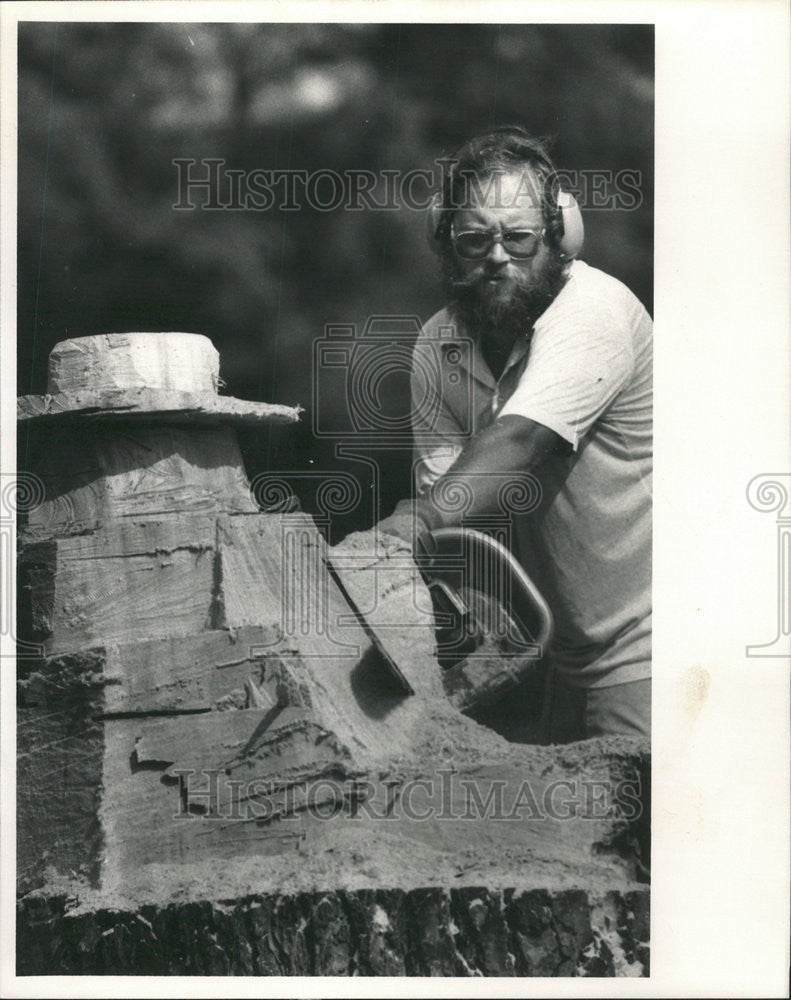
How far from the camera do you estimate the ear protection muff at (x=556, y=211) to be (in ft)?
13.2

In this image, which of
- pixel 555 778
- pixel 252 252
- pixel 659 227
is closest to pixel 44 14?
pixel 252 252

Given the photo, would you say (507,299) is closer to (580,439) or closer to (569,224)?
(569,224)

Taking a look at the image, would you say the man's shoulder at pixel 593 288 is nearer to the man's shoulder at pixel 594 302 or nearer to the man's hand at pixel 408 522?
the man's shoulder at pixel 594 302

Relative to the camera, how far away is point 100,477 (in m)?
3.84

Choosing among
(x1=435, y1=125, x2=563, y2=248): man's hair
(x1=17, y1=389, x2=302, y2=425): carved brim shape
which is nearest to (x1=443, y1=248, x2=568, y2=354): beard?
(x1=435, y1=125, x2=563, y2=248): man's hair

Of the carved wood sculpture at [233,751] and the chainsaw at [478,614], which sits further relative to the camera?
the chainsaw at [478,614]

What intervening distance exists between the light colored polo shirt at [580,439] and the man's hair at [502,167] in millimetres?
188

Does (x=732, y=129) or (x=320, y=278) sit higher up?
(x=732, y=129)

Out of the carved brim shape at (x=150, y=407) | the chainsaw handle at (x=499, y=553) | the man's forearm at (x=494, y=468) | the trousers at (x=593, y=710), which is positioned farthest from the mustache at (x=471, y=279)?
the trousers at (x=593, y=710)

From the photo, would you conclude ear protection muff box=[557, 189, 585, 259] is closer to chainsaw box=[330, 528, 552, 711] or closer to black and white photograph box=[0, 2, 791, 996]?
black and white photograph box=[0, 2, 791, 996]

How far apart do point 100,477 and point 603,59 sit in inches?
77.4

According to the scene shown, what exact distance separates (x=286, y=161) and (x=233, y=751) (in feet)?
5.79

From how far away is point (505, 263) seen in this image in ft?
13.2

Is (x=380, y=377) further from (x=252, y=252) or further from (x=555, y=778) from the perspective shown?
(x=555, y=778)
